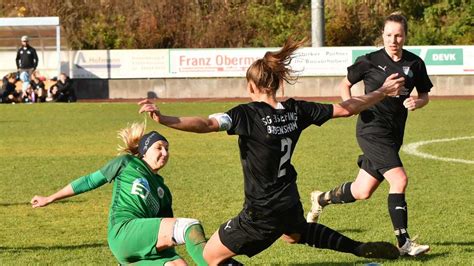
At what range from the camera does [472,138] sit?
1758 centimetres

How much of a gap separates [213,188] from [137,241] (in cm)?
600

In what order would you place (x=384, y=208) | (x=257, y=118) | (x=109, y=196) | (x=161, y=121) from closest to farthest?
1. (x=161, y=121)
2. (x=257, y=118)
3. (x=384, y=208)
4. (x=109, y=196)

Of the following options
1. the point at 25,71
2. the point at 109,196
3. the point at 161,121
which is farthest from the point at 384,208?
the point at 25,71

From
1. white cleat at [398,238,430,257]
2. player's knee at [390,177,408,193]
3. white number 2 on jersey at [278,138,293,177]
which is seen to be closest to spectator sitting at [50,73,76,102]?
player's knee at [390,177,408,193]

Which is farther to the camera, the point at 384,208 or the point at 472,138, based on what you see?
the point at 472,138

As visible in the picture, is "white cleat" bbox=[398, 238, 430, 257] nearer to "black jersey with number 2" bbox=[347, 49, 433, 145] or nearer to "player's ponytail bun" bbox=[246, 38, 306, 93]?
"black jersey with number 2" bbox=[347, 49, 433, 145]

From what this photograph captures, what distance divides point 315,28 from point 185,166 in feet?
69.4

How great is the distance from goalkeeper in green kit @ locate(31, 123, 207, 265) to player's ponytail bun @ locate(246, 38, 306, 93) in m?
0.84

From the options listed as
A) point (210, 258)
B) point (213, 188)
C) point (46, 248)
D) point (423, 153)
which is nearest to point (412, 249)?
point (210, 258)

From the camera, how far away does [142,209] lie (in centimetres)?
615

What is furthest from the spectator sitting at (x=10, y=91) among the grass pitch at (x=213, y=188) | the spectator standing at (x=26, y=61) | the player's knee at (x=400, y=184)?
the player's knee at (x=400, y=184)

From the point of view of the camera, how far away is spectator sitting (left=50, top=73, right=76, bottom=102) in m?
32.1

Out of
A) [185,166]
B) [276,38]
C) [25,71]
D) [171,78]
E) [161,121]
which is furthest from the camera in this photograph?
[276,38]

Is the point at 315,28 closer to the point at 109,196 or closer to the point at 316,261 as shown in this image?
the point at 109,196
